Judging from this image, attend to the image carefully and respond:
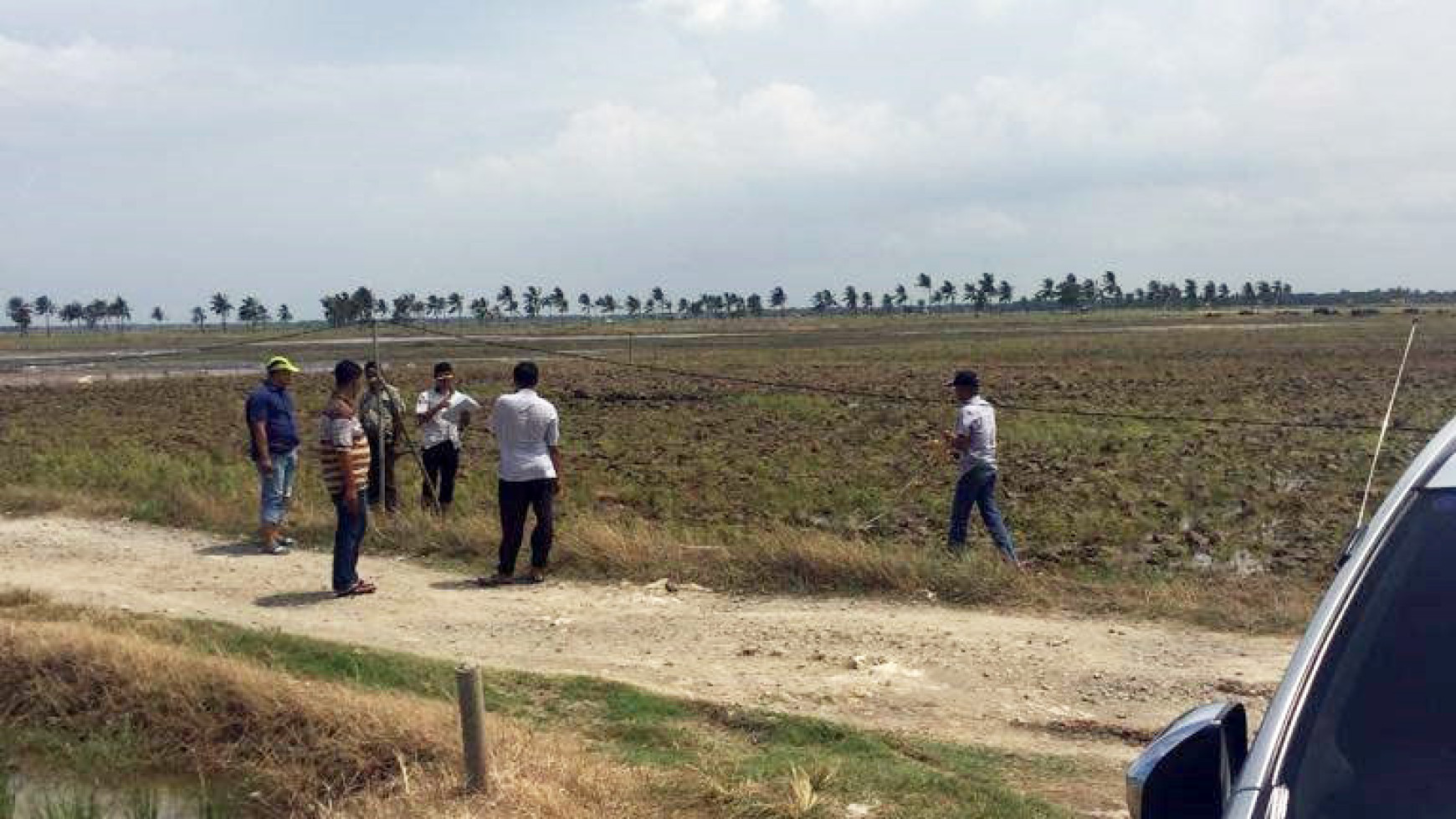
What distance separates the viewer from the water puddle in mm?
5914

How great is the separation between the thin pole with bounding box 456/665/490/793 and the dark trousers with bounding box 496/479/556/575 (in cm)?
418

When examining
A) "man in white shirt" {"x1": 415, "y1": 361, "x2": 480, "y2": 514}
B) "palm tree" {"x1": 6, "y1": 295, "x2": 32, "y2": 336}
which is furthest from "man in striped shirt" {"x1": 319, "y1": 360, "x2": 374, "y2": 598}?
"palm tree" {"x1": 6, "y1": 295, "x2": 32, "y2": 336}

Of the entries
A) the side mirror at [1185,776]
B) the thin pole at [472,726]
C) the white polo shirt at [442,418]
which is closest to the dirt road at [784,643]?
the white polo shirt at [442,418]

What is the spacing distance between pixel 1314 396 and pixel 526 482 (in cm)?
2364

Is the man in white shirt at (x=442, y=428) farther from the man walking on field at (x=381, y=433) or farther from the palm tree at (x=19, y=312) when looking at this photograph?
the palm tree at (x=19, y=312)

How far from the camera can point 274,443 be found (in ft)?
34.8

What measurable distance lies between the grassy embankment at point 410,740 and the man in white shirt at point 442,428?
140 inches

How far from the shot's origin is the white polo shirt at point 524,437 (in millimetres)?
9117

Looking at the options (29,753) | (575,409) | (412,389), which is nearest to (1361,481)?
(29,753)

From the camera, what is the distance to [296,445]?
10812 millimetres

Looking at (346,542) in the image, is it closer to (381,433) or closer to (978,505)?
(381,433)

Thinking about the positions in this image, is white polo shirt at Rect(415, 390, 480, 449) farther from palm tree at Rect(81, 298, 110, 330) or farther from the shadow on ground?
palm tree at Rect(81, 298, 110, 330)

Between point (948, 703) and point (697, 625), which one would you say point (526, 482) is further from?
point (948, 703)

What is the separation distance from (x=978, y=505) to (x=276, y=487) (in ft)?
19.7
